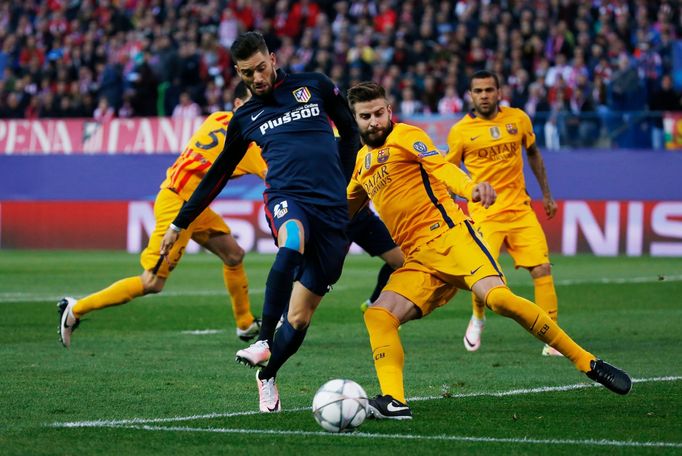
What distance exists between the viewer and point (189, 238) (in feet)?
35.7

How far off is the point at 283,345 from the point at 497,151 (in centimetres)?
433

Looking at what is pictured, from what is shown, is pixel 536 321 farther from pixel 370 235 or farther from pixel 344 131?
pixel 370 235

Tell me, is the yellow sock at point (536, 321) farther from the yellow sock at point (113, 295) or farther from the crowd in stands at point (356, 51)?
the crowd in stands at point (356, 51)

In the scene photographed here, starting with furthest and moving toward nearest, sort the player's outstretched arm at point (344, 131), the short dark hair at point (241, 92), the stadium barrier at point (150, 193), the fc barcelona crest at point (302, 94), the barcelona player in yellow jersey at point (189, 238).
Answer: the stadium barrier at point (150, 193) → the barcelona player in yellow jersey at point (189, 238) → the short dark hair at point (241, 92) → the player's outstretched arm at point (344, 131) → the fc barcelona crest at point (302, 94)

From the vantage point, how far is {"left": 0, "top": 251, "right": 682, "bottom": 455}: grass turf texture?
21.0 feet

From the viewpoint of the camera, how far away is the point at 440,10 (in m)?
27.0

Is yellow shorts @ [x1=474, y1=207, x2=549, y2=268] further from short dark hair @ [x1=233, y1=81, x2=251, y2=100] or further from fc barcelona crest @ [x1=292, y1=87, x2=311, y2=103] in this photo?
fc barcelona crest @ [x1=292, y1=87, x2=311, y2=103]

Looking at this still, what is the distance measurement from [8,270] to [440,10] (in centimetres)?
1137

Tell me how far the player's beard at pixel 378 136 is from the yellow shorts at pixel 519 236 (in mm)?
3415

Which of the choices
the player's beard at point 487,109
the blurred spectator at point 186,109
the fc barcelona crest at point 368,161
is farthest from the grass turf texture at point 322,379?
the blurred spectator at point 186,109

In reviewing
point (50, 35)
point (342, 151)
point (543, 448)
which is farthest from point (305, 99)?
point (50, 35)

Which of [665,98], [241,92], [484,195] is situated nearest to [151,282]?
[241,92]

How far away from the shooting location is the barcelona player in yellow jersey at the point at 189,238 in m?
10.7

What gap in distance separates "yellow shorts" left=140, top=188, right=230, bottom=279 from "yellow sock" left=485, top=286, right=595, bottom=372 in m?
3.88
